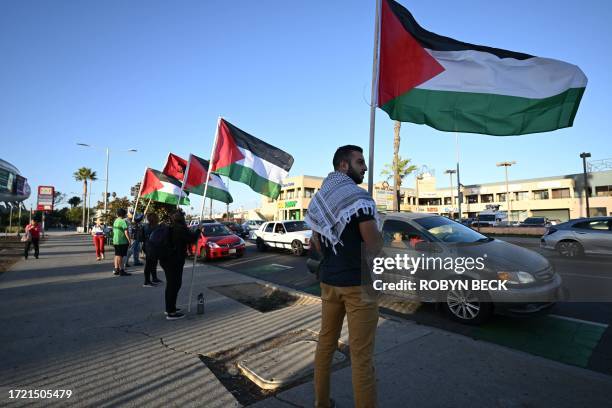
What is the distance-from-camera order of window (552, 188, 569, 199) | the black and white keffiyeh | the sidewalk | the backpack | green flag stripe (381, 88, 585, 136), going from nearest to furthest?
1. the black and white keffiyeh
2. the sidewalk
3. green flag stripe (381, 88, 585, 136)
4. the backpack
5. window (552, 188, 569, 199)

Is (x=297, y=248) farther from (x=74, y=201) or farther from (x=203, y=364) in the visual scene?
(x=74, y=201)

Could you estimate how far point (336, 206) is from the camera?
2.34m

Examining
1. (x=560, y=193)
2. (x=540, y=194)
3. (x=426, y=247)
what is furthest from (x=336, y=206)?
(x=540, y=194)

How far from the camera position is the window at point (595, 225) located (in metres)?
10.9

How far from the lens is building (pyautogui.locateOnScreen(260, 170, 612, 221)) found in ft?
149

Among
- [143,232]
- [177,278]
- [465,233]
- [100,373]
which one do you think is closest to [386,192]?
[143,232]

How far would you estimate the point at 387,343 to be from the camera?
157 inches

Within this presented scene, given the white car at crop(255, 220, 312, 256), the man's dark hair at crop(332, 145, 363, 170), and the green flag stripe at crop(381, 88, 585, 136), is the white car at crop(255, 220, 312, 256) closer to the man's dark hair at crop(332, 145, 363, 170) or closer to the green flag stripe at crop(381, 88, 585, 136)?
the green flag stripe at crop(381, 88, 585, 136)

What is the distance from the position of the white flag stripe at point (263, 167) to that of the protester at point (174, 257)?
2300mm

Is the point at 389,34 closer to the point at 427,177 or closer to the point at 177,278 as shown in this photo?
the point at 177,278

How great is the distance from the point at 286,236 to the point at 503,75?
12067 mm

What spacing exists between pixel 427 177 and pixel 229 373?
2770 inches

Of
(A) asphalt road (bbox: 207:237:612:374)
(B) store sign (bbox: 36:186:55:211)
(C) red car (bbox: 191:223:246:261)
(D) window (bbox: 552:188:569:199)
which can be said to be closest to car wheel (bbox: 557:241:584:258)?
(A) asphalt road (bbox: 207:237:612:374)

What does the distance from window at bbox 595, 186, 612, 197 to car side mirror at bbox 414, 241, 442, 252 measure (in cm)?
5639
